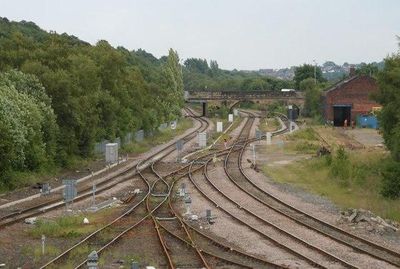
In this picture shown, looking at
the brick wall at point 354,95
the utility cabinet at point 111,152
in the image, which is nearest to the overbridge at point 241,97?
the brick wall at point 354,95

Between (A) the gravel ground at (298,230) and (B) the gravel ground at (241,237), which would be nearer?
(A) the gravel ground at (298,230)

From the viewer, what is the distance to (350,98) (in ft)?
294

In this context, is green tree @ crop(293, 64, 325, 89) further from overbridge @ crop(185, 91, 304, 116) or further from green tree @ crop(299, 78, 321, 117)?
green tree @ crop(299, 78, 321, 117)

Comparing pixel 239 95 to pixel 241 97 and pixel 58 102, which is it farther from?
pixel 58 102

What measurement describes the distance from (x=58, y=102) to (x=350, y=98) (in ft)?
188

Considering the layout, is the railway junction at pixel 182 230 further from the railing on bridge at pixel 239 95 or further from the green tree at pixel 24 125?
the railing on bridge at pixel 239 95

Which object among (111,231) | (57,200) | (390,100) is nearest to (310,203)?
(111,231)

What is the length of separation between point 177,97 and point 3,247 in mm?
82188

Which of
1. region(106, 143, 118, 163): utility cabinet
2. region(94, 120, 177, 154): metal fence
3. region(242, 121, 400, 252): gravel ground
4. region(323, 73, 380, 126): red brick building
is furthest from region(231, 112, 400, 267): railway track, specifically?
region(323, 73, 380, 126): red brick building

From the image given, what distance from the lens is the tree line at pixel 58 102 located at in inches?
1297

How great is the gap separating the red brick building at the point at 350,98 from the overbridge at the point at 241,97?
89.8 feet

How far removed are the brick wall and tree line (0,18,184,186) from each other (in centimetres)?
3484

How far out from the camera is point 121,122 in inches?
2147

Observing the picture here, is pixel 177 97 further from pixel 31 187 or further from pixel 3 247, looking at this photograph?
pixel 3 247
